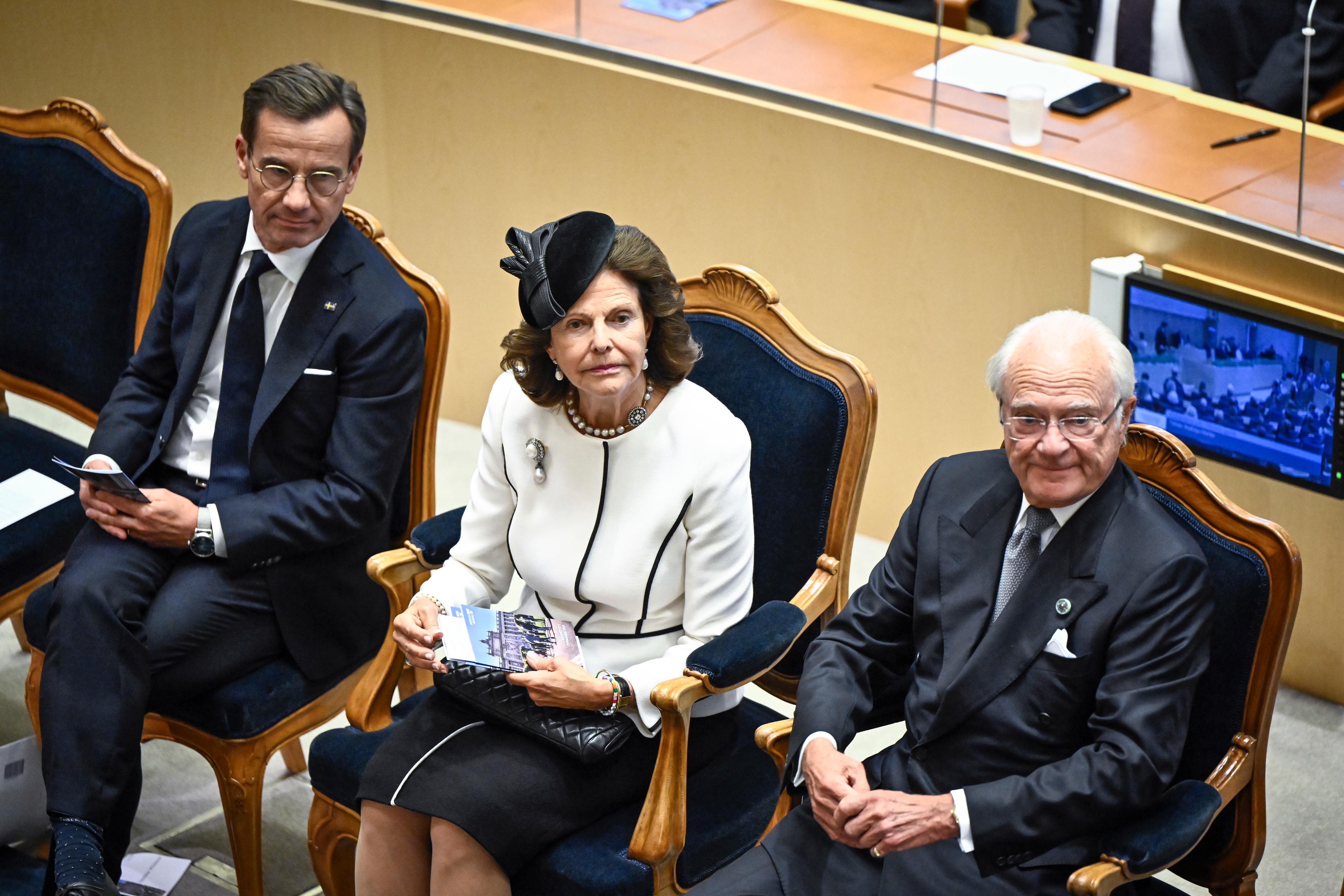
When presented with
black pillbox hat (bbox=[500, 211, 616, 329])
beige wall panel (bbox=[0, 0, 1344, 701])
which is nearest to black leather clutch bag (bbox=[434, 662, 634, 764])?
black pillbox hat (bbox=[500, 211, 616, 329])

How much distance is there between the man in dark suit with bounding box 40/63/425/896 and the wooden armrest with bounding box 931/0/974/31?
1.82 meters

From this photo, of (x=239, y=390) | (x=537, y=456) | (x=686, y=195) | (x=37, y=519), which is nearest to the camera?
(x=537, y=456)

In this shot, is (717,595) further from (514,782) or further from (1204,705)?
(1204,705)

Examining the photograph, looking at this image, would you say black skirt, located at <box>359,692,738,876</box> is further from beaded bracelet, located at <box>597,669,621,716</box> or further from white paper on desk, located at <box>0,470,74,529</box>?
white paper on desk, located at <box>0,470,74,529</box>

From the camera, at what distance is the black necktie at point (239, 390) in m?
3.13

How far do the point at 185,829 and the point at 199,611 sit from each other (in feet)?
2.58

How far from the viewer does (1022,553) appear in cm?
247

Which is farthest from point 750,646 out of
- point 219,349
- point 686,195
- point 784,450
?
point 686,195

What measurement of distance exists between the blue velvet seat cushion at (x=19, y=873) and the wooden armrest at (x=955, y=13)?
296 centimetres

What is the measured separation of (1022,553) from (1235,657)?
→ 0.35 m

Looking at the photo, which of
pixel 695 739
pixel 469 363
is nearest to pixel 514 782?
pixel 695 739

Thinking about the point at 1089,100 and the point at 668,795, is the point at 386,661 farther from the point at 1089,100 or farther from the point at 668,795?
the point at 1089,100

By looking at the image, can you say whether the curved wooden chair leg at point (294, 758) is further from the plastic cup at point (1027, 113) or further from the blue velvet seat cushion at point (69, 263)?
the plastic cup at point (1027, 113)

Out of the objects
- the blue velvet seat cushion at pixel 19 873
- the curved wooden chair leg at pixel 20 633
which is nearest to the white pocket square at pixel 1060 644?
the blue velvet seat cushion at pixel 19 873
